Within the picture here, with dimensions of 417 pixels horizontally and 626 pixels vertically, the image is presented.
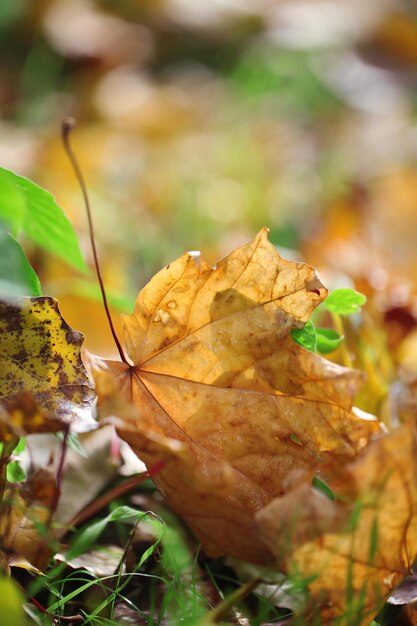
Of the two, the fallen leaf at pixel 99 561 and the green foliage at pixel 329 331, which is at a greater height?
the green foliage at pixel 329 331

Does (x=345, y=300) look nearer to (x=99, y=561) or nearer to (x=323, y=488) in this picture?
(x=323, y=488)

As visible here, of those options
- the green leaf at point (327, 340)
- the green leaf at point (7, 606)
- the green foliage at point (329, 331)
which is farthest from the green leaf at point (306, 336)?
the green leaf at point (7, 606)

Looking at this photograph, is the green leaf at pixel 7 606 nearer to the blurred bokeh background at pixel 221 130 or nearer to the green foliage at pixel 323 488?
the green foliage at pixel 323 488

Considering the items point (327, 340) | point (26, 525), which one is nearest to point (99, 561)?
point (26, 525)

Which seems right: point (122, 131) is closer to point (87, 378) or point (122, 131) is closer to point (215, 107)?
point (215, 107)

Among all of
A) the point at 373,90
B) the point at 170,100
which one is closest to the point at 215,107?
the point at 170,100
